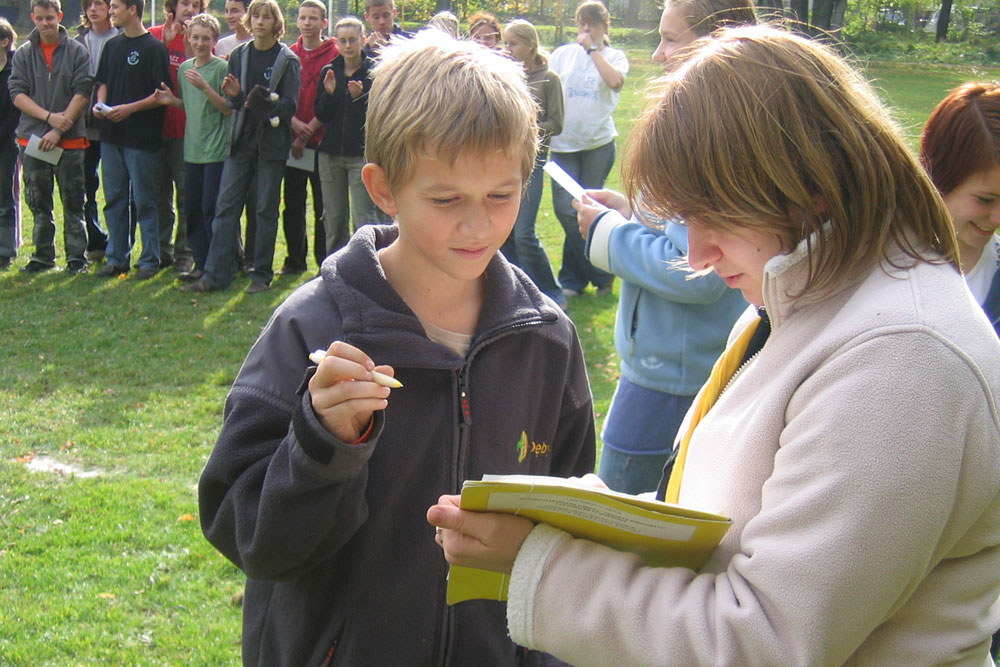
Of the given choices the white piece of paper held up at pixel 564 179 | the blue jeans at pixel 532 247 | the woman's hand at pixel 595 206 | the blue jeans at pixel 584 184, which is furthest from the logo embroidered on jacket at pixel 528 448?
the blue jeans at pixel 584 184

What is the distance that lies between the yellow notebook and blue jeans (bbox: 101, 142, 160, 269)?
27.6 ft

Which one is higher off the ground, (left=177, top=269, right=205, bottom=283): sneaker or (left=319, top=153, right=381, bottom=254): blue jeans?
(left=319, top=153, right=381, bottom=254): blue jeans

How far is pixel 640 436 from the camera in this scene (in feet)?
10.5

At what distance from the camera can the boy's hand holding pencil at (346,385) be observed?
156 centimetres

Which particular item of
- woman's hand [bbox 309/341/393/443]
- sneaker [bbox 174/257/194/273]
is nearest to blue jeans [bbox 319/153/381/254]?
sneaker [bbox 174/257/194/273]

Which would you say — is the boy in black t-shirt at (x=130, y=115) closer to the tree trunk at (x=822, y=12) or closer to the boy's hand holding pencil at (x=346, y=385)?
the boy's hand holding pencil at (x=346, y=385)

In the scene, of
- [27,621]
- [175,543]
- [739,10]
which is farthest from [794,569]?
[175,543]

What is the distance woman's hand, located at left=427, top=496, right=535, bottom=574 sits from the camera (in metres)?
1.52

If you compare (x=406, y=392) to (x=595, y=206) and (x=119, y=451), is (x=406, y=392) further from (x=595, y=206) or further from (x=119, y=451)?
(x=119, y=451)

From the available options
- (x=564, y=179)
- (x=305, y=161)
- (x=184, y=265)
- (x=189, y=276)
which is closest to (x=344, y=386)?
(x=564, y=179)

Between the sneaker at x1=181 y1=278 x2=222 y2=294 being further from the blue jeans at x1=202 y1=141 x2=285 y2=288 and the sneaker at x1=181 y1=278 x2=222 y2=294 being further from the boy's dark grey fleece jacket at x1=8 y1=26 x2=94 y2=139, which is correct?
the boy's dark grey fleece jacket at x1=8 y1=26 x2=94 y2=139

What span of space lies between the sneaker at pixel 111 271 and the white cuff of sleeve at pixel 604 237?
7.12 metres

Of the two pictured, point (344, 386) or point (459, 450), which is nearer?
point (344, 386)

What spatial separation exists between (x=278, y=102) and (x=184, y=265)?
6.55ft
